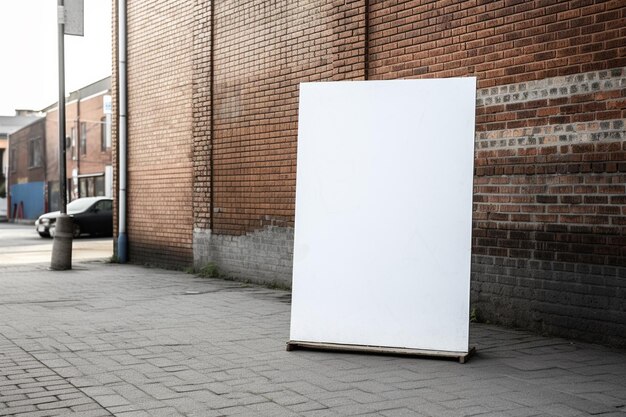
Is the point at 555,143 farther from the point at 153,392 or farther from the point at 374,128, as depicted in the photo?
the point at 153,392

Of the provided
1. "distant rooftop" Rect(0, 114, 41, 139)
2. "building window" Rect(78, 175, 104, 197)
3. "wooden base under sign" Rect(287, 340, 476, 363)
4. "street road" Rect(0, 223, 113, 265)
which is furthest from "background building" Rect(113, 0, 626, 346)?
"distant rooftop" Rect(0, 114, 41, 139)

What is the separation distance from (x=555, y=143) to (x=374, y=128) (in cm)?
201

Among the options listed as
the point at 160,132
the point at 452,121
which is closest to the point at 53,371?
the point at 452,121

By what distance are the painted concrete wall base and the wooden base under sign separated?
176 inches

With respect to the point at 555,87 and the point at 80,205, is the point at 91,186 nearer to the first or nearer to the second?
the point at 80,205

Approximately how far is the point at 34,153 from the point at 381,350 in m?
48.3

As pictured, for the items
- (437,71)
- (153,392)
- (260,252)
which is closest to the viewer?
(153,392)

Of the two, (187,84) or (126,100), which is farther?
(126,100)

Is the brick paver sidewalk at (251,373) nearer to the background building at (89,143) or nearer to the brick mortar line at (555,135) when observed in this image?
the brick mortar line at (555,135)

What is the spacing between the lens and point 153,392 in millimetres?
5250

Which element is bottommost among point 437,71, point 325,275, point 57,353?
point 57,353

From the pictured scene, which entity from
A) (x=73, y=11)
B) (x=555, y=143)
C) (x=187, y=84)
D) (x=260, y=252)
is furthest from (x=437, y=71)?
(x=73, y=11)

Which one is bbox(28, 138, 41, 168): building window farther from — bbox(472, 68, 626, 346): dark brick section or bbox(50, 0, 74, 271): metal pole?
bbox(472, 68, 626, 346): dark brick section

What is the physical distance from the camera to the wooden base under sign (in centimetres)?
613
